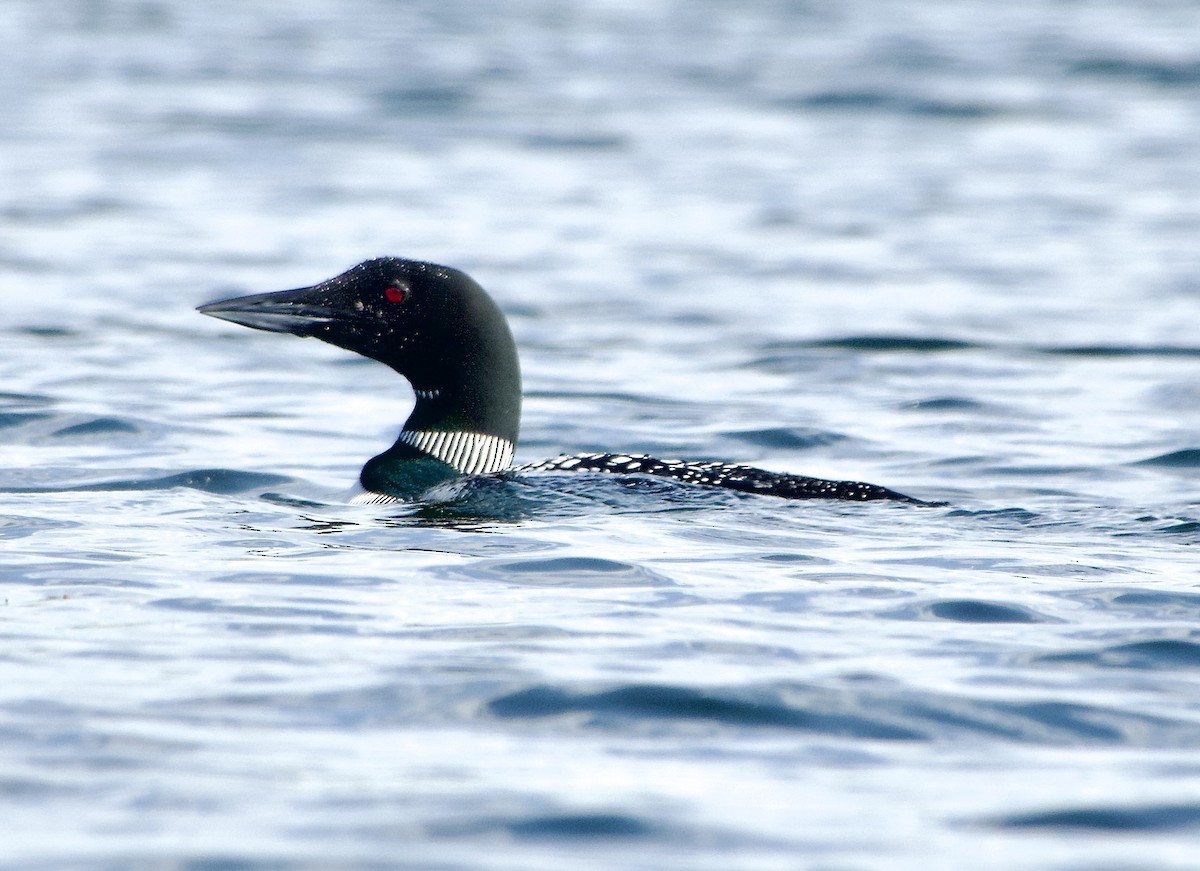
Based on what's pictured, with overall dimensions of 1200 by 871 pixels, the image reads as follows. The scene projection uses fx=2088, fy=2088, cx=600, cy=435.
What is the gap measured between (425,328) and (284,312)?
0.47 meters

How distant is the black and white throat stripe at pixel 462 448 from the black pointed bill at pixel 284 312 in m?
0.49

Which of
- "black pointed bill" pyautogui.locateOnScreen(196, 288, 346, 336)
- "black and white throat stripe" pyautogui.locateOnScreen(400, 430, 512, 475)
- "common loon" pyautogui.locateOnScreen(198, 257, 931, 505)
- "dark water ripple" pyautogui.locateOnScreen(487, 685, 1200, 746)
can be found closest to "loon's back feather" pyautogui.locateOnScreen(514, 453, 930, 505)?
"common loon" pyautogui.locateOnScreen(198, 257, 931, 505)

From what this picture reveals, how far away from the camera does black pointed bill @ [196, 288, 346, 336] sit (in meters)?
6.80

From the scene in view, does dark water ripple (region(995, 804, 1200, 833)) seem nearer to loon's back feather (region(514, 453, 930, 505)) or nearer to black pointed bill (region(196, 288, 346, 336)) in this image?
loon's back feather (region(514, 453, 930, 505))

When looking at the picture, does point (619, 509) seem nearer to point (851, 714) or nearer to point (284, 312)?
point (284, 312)

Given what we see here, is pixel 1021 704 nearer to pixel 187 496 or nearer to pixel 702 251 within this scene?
pixel 187 496

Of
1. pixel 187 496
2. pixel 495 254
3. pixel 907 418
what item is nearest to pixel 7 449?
pixel 187 496

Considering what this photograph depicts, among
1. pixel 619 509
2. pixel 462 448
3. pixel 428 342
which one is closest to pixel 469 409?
pixel 462 448

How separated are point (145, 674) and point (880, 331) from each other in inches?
296

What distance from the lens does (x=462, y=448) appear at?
695 cm

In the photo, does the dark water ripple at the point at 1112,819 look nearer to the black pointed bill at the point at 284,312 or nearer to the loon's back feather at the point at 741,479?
the loon's back feather at the point at 741,479

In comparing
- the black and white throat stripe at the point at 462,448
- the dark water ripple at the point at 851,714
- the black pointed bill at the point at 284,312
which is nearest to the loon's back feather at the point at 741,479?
the black and white throat stripe at the point at 462,448

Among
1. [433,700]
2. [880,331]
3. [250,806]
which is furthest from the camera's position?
[880,331]

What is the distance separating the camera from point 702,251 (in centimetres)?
1415
